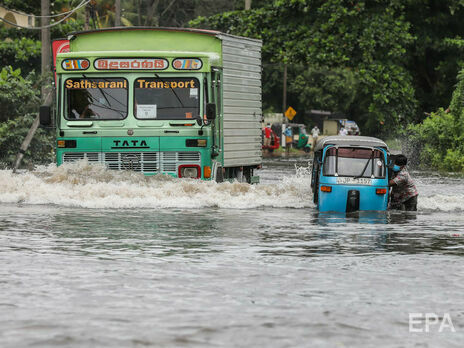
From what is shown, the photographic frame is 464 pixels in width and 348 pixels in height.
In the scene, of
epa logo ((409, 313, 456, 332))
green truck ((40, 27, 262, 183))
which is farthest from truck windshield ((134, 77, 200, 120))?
epa logo ((409, 313, 456, 332))

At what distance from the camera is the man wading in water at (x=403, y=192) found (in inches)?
746

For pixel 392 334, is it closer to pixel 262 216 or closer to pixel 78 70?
pixel 262 216

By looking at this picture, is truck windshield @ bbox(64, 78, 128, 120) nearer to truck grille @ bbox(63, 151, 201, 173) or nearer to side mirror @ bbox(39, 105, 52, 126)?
side mirror @ bbox(39, 105, 52, 126)

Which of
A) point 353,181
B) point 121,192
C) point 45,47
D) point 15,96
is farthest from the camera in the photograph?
point 45,47

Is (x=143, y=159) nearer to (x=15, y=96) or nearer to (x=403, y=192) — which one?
(x=403, y=192)

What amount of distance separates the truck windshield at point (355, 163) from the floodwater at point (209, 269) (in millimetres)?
823

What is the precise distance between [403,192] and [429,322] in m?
11.3

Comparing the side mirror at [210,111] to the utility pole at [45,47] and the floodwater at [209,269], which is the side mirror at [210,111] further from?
the utility pole at [45,47]

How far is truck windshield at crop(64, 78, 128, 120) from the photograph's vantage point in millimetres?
19469

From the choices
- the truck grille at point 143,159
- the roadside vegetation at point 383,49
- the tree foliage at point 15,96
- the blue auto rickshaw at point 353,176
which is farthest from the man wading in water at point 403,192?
the roadside vegetation at point 383,49

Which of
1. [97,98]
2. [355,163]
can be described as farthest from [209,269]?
[97,98]

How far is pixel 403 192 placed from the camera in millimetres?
19250

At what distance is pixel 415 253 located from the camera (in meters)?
12.6

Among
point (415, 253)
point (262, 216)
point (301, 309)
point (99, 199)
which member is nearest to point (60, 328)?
point (301, 309)
